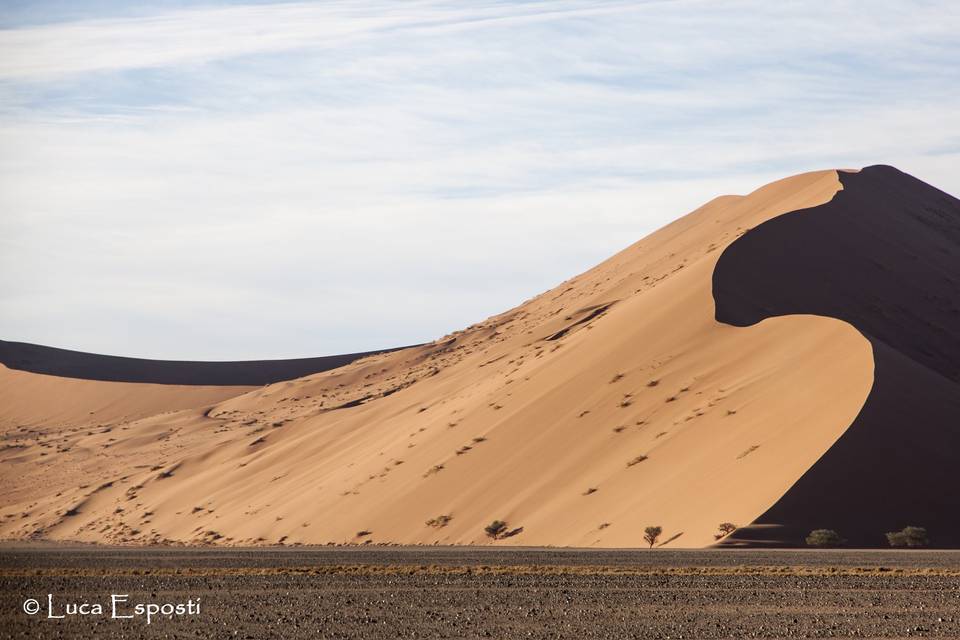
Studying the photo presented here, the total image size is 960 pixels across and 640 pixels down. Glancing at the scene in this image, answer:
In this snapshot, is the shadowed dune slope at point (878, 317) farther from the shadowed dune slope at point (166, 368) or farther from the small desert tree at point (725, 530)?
the shadowed dune slope at point (166, 368)

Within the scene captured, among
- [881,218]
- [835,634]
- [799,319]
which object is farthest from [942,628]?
[881,218]

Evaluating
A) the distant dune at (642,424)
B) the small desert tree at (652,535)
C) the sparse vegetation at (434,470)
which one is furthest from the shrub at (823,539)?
the sparse vegetation at (434,470)

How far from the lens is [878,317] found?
47.0 meters

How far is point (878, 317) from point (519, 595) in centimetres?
3232

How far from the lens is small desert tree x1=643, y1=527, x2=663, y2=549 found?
2978cm

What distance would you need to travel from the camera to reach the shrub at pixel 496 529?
1357 inches

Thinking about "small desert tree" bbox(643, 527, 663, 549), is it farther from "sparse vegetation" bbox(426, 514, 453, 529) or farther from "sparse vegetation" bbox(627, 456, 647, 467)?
"sparse vegetation" bbox(426, 514, 453, 529)

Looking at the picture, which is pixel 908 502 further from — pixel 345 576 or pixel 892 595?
pixel 345 576

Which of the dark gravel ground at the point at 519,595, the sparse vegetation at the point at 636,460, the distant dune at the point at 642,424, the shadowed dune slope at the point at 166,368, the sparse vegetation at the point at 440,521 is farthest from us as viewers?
the shadowed dune slope at the point at 166,368

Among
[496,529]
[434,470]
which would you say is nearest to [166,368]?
[434,470]

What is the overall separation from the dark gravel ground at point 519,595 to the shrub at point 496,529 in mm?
7363

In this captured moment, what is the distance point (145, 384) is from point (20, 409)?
9.84m

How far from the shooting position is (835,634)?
14562 millimetres

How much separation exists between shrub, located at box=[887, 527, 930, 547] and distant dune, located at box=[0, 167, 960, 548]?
82 cm
